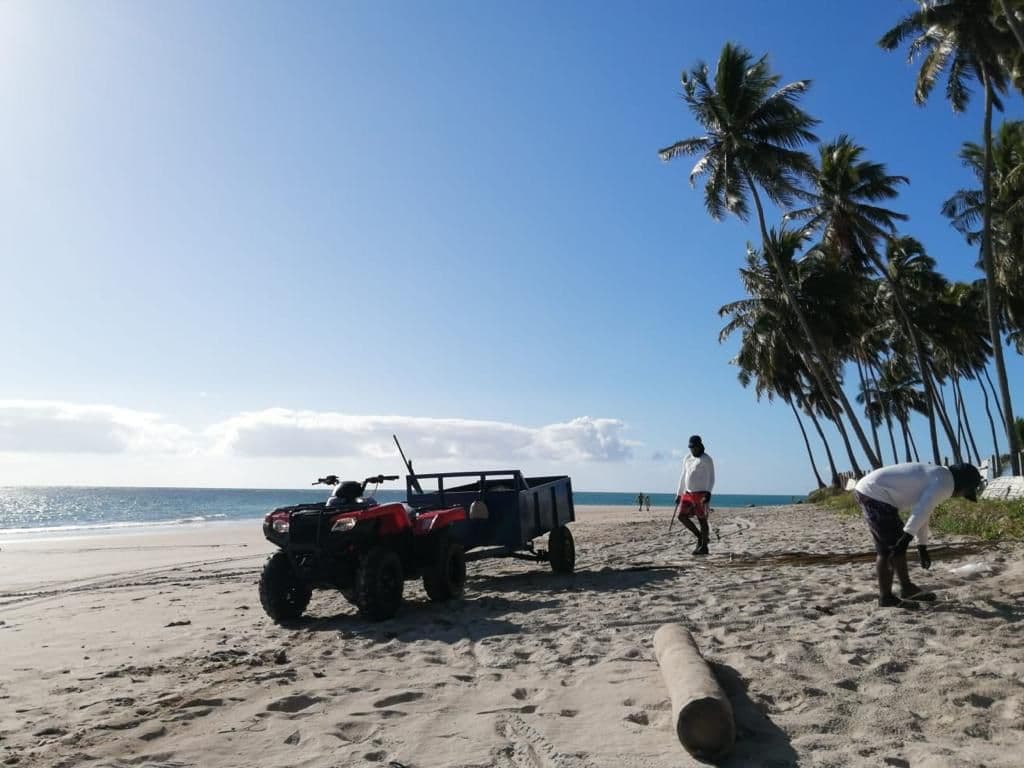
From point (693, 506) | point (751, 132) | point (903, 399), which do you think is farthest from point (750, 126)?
point (903, 399)

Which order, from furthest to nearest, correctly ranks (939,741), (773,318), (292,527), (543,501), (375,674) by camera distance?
(773,318) → (543,501) → (292,527) → (375,674) → (939,741)

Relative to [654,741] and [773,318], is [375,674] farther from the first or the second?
[773,318]

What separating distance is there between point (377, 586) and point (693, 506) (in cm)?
559

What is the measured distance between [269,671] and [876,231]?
2822cm

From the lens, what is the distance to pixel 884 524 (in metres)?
6.28

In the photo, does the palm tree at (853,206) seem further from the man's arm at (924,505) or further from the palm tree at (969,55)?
the man's arm at (924,505)

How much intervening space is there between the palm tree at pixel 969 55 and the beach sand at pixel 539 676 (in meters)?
14.3

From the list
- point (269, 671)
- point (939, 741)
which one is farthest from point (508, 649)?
point (939, 741)

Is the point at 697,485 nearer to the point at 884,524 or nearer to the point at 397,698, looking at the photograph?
the point at 884,524

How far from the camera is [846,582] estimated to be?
24.7ft

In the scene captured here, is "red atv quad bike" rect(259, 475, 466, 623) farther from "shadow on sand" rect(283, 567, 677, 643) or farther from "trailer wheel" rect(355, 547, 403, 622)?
"shadow on sand" rect(283, 567, 677, 643)

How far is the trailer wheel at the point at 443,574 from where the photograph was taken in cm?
803

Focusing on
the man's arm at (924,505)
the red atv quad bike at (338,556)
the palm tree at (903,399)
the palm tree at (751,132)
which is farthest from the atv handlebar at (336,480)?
the palm tree at (903,399)

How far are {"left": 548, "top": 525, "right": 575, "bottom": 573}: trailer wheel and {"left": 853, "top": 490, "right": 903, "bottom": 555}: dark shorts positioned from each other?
4516 millimetres
